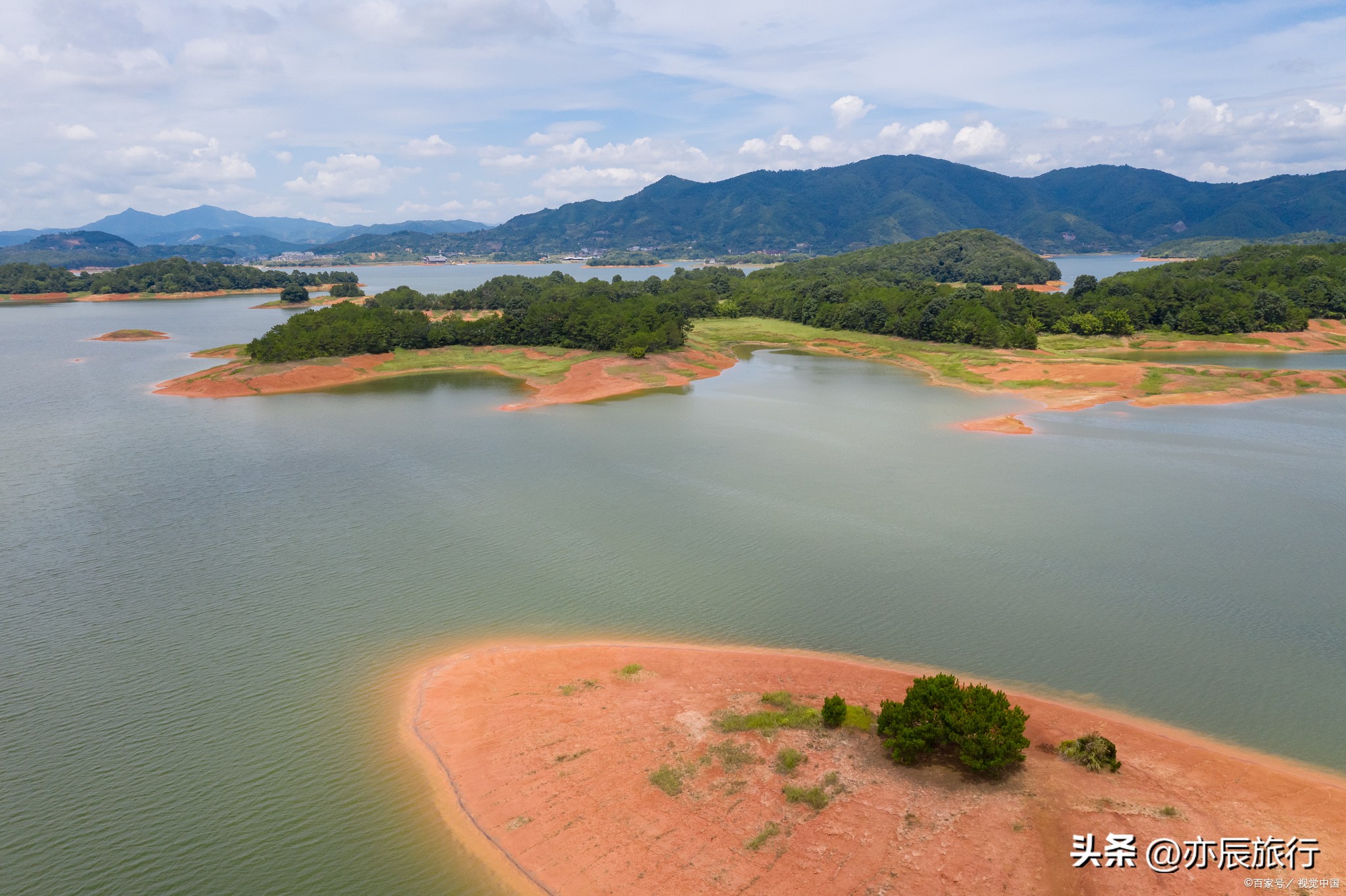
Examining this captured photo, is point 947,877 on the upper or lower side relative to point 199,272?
lower

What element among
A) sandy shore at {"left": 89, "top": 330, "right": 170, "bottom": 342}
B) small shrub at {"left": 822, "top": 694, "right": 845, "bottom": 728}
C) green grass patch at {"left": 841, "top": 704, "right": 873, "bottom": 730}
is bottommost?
green grass patch at {"left": 841, "top": 704, "right": 873, "bottom": 730}

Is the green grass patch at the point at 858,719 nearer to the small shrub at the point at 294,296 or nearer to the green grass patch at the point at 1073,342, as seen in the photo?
the green grass patch at the point at 1073,342

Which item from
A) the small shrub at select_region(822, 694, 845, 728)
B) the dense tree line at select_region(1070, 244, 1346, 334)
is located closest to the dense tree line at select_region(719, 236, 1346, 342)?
the dense tree line at select_region(1070, 244, 1346, 334)

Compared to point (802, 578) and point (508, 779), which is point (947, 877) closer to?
point (508, 779)

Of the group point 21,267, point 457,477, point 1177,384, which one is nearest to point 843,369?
point 1177,384

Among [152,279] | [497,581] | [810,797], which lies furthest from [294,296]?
[810,797]

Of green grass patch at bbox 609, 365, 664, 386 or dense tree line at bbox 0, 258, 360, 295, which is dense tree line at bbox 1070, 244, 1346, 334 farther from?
dense tree line at bbox 0, 258, 360, 295
